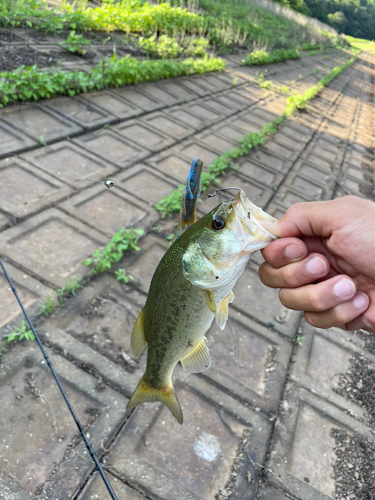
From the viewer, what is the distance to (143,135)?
18.1 ft

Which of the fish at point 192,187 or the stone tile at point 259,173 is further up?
the fish at point 192,187

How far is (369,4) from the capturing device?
2938 inches

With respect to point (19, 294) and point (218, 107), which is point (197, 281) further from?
point (218, 107)

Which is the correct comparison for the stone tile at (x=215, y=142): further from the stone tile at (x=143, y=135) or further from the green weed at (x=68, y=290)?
the green weed at (x=68, y=290)

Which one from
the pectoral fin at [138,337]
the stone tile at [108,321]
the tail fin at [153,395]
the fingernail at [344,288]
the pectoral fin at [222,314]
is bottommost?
the stone tile at [108,321]

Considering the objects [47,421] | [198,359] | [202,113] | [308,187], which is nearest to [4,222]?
[47,421]

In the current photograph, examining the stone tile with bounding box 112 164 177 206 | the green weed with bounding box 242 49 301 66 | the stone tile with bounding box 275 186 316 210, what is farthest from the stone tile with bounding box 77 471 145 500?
the green weed with bounding box 242 49 301 66

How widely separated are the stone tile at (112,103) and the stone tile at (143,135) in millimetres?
210

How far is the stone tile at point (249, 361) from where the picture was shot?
274 centimetres

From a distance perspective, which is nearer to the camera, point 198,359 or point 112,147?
point 198,359

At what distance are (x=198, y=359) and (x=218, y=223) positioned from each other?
72 centimetres

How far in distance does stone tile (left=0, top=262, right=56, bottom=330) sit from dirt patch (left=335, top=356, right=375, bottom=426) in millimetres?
2476

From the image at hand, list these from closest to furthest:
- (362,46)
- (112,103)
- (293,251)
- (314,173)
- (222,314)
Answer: (222,314) < (293,251) < (112,103) < (314,173) < (362,46)

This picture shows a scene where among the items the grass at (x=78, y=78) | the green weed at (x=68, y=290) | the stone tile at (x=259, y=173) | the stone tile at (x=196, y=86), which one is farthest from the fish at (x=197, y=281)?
the stone tile at (x=196, y=86)
